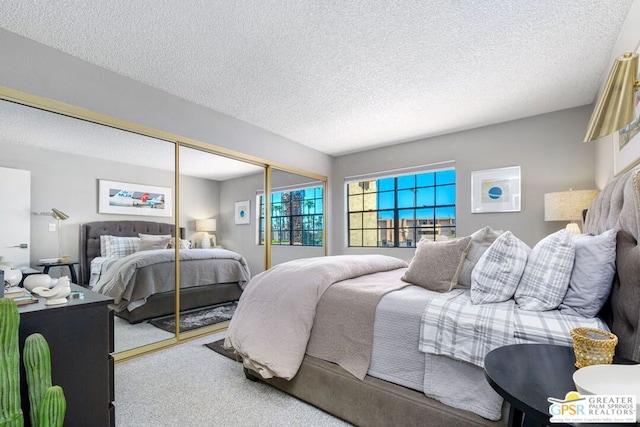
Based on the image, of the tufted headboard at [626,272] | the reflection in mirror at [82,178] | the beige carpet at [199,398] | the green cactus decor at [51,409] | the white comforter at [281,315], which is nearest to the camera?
the green cactus decor at [51,409]

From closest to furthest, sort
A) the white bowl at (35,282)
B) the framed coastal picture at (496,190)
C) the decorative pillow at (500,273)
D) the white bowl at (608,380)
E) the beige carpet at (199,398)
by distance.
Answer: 1. the white bowl at (608,380)
2. the white bowl at (35,282)
3. the decorative pillow at (500,273)
4. the beige carpet at (199,398)
5. the framed coastal picture at (496,190)

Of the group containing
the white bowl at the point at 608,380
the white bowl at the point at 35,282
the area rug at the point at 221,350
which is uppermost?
the white bowl at the point at 35,282

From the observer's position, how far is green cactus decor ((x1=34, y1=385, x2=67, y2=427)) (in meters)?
1.02

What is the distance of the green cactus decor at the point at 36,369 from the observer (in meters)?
1.06

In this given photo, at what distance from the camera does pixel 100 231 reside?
105 inches

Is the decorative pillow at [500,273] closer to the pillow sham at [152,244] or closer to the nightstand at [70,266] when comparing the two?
the pillow sham at [152,244]

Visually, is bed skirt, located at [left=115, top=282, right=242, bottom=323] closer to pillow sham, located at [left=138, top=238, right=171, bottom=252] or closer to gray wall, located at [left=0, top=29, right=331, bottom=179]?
pillow sham, located at [left=138, top=238, right=171, bottom=252]

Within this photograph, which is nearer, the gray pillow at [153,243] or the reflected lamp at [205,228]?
the gray pillow at [153,243]

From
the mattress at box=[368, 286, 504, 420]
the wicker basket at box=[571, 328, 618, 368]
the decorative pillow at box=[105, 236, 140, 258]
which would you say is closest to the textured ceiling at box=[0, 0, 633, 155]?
the decorative pillow at box=[105, 236, 140, 258]

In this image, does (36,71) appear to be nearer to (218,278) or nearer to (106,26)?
(106,26)

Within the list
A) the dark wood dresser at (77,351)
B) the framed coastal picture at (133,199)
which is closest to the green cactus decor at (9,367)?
the dark wood dresser at (77,351)

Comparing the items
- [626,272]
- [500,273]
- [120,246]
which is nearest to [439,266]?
[500,273]

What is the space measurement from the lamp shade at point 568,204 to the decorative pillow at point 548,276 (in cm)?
166

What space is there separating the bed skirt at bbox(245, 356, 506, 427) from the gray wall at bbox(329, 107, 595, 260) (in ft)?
9.28
